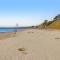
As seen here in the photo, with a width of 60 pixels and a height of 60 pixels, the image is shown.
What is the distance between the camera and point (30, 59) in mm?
9836

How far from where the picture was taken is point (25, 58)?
10.1 metres

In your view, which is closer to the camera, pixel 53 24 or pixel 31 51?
pixel 31 51

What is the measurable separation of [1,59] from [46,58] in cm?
237

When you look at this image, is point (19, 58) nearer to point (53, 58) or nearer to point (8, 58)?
point (8, 58)

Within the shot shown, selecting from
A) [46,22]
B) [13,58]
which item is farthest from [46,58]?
[46,22]

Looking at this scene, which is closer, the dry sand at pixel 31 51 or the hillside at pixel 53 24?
the dry sand at pixel 31 51

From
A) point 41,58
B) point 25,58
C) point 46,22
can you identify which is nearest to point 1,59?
point 25,58

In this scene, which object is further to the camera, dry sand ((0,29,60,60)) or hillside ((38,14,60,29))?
hillside ((38,14,60,29))

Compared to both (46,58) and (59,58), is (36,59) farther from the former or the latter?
(59,58)

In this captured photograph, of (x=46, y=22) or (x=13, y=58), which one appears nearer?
(x=13, y=58)

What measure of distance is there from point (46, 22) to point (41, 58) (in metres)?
143

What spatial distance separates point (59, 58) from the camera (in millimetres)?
9953

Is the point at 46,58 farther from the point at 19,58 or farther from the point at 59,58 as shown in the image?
the point at 19,58

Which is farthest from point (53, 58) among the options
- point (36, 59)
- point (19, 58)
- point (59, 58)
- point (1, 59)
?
point (1, 59)
